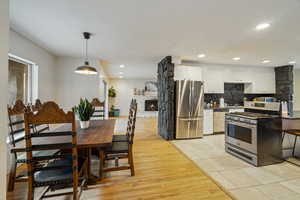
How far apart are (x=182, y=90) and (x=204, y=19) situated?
2.10 m

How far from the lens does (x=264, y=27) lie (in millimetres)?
2289

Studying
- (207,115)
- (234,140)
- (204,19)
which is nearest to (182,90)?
(207,115)

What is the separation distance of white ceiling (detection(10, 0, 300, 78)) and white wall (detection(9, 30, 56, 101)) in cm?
17

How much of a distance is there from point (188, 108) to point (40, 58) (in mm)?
3958

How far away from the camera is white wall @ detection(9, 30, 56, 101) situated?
2498 millimetres

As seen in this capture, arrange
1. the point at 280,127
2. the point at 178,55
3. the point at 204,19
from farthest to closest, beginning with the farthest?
the point at 178,55 → the point at 280,127 → the point at 204,19

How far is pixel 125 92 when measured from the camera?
901cm

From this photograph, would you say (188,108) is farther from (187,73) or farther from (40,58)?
(40,58)

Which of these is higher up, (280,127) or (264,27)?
(264,27)

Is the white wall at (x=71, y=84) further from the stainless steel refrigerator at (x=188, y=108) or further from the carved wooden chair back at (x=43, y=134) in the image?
the carved wooden chair back at (x=43, y=134)

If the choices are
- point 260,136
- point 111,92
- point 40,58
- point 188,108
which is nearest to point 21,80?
point 40,58

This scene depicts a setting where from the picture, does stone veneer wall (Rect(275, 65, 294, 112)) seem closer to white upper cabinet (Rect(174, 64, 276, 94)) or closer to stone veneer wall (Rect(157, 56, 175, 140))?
white upper cabinet (Rect(174, 64, 276, 94))

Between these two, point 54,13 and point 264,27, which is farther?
point 264,27

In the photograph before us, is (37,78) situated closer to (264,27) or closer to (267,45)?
(264,27)
